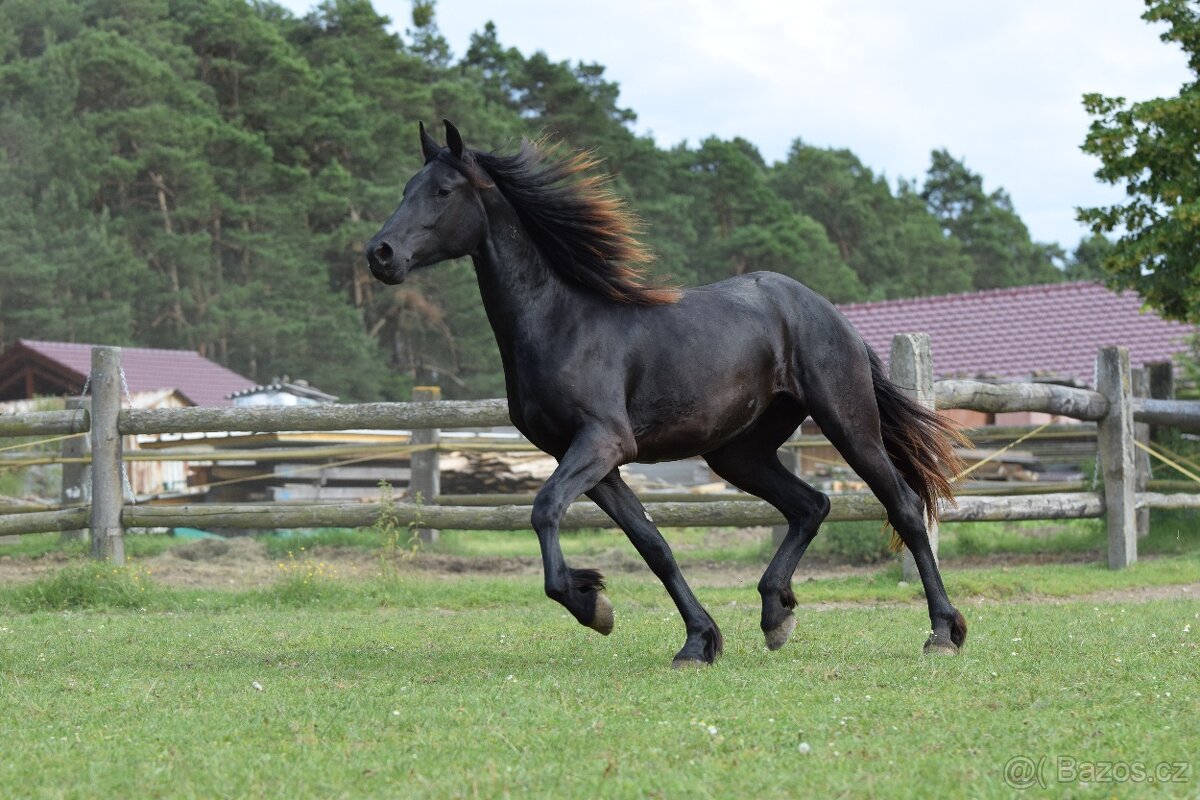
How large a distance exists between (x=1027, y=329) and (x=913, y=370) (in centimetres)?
1887

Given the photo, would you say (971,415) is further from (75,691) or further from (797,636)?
(75,691)

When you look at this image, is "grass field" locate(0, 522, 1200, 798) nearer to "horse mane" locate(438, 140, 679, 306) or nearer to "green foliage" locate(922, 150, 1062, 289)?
"horse mane" locate(438, 140, 679, 306)

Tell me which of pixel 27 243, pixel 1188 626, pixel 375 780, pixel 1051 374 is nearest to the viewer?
pixel 375 780

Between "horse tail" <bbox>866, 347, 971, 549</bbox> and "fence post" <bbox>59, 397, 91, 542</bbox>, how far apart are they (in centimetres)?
850

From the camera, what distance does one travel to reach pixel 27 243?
113 ft

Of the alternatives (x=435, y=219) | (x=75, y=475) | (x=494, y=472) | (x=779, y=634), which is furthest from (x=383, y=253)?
(x=494, y=472)

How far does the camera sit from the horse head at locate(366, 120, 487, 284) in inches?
226

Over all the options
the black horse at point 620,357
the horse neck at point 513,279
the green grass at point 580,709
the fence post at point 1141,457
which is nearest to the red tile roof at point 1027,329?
the fence post at point 1141,457

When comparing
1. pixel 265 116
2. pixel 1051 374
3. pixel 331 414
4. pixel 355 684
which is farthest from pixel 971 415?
pixel 265 116

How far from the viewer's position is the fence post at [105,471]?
1058cm

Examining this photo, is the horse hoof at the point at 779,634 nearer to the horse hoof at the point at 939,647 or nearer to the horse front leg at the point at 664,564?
the horse front leg at the point at 664,564

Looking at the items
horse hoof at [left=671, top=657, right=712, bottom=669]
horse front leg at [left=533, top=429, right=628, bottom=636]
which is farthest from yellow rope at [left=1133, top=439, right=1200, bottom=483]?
horse front leg at [left=533, top=429, right=628, bottom=636]

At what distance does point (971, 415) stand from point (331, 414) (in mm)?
17902

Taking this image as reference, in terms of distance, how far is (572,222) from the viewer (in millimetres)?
6285
